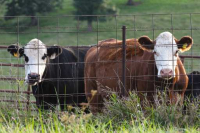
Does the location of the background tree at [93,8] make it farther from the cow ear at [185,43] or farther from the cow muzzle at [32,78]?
the cow ear at [185,43]

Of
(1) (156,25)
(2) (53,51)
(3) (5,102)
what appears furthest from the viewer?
(1) (156,25)

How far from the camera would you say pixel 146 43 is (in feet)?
26.0

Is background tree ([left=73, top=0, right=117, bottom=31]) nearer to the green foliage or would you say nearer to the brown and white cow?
the green foliage

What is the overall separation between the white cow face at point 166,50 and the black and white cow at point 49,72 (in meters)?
1.50

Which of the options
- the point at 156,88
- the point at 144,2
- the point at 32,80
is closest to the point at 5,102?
the point at 32,80

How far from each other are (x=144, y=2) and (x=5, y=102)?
168 feet

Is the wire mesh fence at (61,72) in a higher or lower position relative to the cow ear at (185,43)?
lower

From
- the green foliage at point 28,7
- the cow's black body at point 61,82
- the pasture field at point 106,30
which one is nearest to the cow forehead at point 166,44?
the pasture field at point 106,30

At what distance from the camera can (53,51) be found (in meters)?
9.01

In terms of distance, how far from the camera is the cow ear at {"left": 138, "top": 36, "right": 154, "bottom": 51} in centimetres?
779

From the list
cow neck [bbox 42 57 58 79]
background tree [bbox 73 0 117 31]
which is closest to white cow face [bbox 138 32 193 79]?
cow neck [bbox 42 57 58 79]

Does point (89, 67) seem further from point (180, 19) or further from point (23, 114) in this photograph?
point (180, 19)

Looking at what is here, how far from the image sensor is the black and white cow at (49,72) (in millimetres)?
8406

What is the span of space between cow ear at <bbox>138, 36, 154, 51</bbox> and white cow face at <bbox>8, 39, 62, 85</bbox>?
1.69 meters
